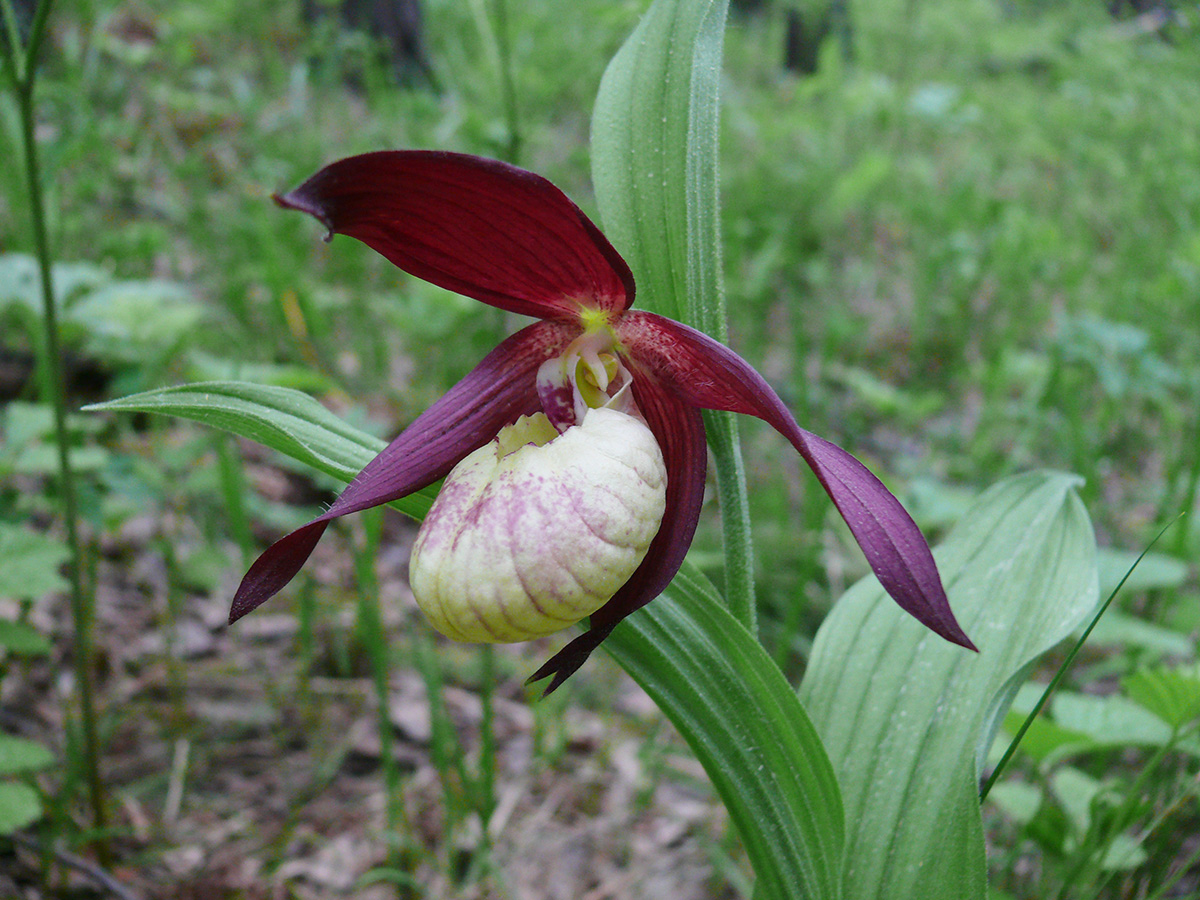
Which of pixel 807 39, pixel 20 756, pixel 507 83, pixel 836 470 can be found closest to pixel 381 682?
pixel 20 756

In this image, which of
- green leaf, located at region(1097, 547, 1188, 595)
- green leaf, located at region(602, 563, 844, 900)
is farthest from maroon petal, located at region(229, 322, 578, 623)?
green leaf, located at region(1097, 547, 1188, 595)

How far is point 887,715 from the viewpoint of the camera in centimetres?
90

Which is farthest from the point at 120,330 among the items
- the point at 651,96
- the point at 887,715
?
the point at 887,715

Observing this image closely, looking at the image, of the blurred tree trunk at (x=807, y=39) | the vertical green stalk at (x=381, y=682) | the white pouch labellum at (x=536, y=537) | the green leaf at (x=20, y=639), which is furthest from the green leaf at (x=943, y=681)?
the blurred tree trunk at (x=807, y=39)

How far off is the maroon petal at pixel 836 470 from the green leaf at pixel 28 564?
0.91m

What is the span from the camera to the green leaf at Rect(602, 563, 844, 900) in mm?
757

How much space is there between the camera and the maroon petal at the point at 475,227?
621 mm

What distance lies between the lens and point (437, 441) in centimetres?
76

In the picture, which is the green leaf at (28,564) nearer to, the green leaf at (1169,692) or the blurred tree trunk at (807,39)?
the green leaf at (1169,692)

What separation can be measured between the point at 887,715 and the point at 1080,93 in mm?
3925

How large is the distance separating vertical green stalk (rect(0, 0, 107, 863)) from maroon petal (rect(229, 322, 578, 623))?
2.03ft

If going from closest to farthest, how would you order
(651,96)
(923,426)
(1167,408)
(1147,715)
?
(651,96) → (1147,715) → (1167,408) → (923,426)

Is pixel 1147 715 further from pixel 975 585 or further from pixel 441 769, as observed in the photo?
pixel 441 769

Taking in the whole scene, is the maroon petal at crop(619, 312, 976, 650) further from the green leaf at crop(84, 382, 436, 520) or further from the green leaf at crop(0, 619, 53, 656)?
the green leaf at crop(0, 619, 53, 656)
